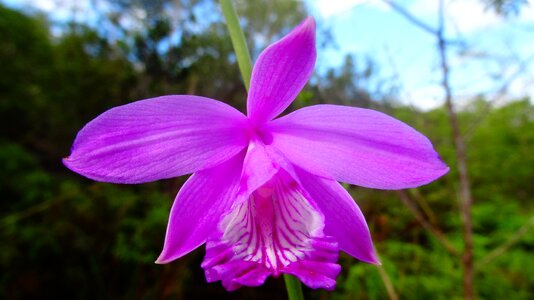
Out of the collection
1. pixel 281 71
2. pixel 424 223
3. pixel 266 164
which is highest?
pixel 281 71

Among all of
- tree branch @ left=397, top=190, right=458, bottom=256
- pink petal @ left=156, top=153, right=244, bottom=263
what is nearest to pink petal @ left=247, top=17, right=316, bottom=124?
pink petal @ left=156, top=153, right=244, bottom=263

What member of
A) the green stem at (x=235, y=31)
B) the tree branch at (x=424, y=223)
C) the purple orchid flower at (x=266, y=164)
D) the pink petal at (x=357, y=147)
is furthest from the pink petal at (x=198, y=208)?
the tree branch at (x=424, y=223)

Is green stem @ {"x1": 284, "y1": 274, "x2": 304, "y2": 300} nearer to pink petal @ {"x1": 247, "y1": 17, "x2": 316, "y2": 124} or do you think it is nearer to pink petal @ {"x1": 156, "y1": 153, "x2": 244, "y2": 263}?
pink petal @ {"x1": 156, "y1": 153, "x2": 244, "y2": 263}

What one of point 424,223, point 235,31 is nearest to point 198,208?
point 235,31

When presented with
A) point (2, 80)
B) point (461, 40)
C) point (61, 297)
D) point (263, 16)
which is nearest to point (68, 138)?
point (2, 80)

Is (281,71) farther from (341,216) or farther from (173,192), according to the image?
(173,192)

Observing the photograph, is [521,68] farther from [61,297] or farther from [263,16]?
[263,16]

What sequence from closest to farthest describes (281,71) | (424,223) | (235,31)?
(235,31) < (281,71) < (424,223)

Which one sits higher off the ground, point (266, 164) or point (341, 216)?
point (266, 164)
